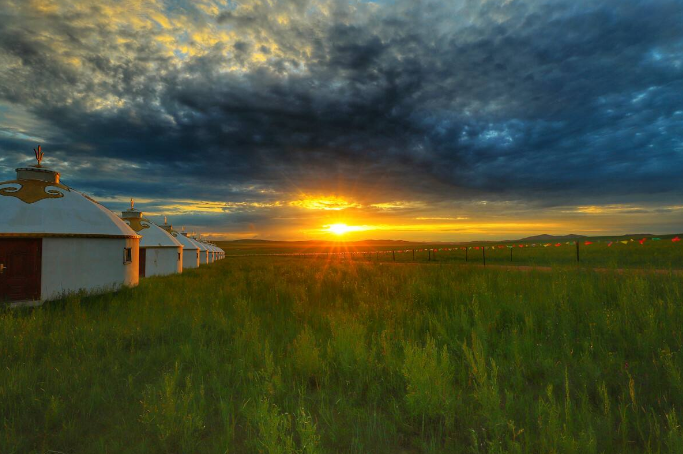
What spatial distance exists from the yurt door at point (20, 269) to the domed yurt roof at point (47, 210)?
1.38ft

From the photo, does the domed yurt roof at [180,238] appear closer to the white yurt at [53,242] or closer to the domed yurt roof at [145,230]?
the domed yurt roof at [145,230]

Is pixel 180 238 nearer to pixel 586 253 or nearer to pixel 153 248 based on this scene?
pixel 153 248

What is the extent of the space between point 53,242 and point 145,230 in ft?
42.1

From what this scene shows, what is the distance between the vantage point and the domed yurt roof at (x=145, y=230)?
77.7 feet

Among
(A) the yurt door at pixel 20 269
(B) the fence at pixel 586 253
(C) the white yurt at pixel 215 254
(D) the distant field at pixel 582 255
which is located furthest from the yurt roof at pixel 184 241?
(A) the yurt door at pixel 20 269

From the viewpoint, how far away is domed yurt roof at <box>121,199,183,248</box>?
933 inches

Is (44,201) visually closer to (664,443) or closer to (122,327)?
(122,327)

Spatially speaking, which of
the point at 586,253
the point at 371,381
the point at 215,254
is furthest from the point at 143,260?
the point at 215,254

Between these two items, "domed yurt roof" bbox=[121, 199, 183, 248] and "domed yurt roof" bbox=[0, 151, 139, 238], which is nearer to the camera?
"domed yurt roof" bbox=[0, 151, 139, 238]

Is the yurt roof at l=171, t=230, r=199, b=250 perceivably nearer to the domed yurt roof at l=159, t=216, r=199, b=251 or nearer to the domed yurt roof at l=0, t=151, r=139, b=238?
the domed yurt roof at l=159, t=216, r=199, b=251

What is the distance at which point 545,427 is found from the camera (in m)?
3.05

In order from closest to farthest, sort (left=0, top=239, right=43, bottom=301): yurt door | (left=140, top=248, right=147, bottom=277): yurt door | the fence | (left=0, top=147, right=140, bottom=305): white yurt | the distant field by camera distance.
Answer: (left=0, top=239, right=43, bottom=301): yurt door < (left=0, top=147, right=140, bottom=305): white yurt < the distant field < the fence < (left=140, top=248, right=147, bottom=277): yurt door

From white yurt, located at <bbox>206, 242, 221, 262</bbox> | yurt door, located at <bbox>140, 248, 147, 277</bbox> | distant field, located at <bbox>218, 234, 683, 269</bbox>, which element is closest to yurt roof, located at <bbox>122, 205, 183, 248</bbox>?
yurt door, located at <bbox>140, 248, 147, 277</bbox>

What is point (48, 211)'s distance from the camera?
41.5 ft
